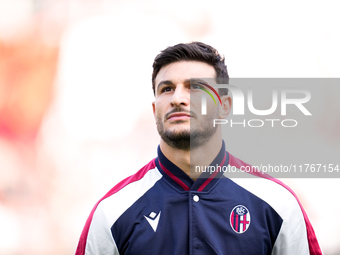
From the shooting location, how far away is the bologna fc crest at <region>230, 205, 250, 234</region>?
1.90 m

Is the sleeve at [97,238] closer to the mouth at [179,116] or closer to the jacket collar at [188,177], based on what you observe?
the jacket collar at [188,177]

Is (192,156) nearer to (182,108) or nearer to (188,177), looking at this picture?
(188,177)

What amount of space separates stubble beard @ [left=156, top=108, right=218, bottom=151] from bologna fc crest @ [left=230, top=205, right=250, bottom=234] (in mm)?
475

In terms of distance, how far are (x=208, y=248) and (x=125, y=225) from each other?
531 millimetres

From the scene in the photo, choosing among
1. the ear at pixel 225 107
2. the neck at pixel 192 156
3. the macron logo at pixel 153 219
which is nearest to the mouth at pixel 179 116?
the neck at pixel 192 156

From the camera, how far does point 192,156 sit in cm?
204

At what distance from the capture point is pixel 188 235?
1.86 metres

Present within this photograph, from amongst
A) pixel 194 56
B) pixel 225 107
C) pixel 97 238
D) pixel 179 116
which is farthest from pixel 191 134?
pixel 97 238

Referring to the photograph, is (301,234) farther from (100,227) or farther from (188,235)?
(100,227)

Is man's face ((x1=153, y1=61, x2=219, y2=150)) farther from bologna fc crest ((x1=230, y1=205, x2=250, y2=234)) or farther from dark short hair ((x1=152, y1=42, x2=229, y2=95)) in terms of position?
bologna fc crest ((x1=230, y1=205, x2=250, y2=234))

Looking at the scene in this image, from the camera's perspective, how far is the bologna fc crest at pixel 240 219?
190cm

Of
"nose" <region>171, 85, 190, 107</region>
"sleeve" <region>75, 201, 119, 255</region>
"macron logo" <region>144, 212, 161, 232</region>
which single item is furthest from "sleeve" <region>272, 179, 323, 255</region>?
"sleeve" <region>75, 201, 119, 255</region>

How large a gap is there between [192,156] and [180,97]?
1.31 feet

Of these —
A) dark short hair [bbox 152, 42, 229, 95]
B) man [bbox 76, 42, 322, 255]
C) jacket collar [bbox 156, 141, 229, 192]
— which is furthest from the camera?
dark short hair [bbox 152, 42, 229, 95]
